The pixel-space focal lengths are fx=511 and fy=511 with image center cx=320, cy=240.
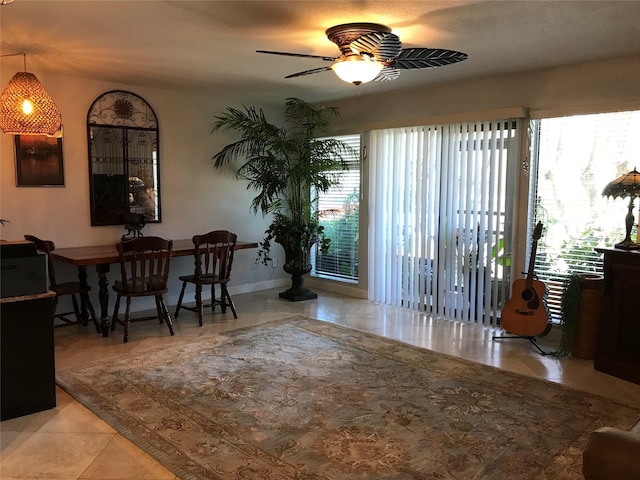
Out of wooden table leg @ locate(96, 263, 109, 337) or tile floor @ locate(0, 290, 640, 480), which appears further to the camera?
wooden table leg @ locate(96, 263, 109, 337)

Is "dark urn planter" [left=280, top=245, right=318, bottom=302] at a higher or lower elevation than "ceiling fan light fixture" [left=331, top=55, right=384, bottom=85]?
lower

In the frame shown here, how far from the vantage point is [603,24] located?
317 centimetres

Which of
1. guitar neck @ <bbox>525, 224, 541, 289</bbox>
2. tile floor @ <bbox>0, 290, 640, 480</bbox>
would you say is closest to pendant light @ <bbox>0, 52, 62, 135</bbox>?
tile floor @ <bbox>0, 290, 640, 480</bbox>

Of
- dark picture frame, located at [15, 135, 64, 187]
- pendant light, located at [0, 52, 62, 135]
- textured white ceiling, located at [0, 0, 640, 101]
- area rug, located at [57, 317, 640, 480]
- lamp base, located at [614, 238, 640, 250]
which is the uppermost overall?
textured white ceiling, located at [0, 0, 640, 101]

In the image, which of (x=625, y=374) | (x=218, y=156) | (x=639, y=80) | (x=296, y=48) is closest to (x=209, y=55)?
(x=296, y=48)

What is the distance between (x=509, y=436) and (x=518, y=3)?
2.37 metres

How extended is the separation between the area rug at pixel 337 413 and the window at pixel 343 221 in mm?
2309

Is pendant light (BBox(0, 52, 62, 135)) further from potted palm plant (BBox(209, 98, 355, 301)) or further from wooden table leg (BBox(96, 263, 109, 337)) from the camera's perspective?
potted palm plant (BBox(209, 98, 355, 301))

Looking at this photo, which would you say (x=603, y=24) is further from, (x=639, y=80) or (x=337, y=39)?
(x=337, y=39)

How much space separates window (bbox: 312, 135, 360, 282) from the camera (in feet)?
20.6

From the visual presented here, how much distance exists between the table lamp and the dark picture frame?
4776mm

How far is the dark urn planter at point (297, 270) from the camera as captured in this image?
5965mm

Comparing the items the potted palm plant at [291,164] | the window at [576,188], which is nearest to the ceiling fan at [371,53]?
the window at [576,188]

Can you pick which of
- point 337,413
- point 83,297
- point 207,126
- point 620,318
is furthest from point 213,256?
point 620,318
